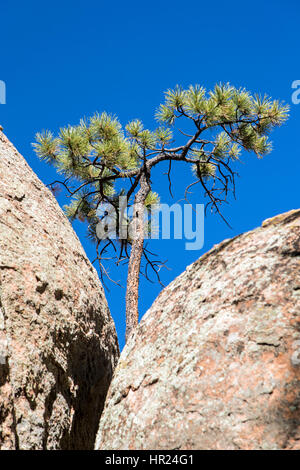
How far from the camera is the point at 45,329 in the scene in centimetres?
273

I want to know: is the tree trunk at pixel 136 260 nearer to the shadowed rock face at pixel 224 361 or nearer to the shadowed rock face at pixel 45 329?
the shadowed rock face at pixel 45 329

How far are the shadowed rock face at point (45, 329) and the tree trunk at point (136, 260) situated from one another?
290cm

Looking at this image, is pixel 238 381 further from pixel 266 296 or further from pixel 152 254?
pixel 152 254

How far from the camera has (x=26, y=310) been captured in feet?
8.76

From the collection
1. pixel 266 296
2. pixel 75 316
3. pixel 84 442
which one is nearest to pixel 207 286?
pixel 266 296

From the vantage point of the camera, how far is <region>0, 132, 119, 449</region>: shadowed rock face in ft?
7.98

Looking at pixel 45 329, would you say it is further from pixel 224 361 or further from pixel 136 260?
pixel 136 260

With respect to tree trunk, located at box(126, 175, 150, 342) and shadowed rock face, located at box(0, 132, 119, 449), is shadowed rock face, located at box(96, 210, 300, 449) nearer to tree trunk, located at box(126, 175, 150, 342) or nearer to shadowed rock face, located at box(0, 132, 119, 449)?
shadowed rock face, located at box(0, 132, 119, 449)

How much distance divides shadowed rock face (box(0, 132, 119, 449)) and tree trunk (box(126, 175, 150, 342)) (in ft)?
9.51

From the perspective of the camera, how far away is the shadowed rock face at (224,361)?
6.39 feet

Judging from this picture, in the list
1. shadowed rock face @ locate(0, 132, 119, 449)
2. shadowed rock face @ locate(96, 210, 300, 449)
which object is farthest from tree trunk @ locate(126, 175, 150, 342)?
shadowed rock face @ locate(96, 210, 300, 449)

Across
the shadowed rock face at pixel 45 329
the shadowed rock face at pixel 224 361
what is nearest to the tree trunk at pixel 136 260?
the shadowed rock face at pixel 45 329

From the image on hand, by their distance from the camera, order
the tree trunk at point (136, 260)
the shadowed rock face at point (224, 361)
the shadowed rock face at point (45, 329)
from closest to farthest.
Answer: the shadowed rock face at point (224, 361) → the shadowed rock face at point (45, 329) → the tree trunk at point (136, 260)
